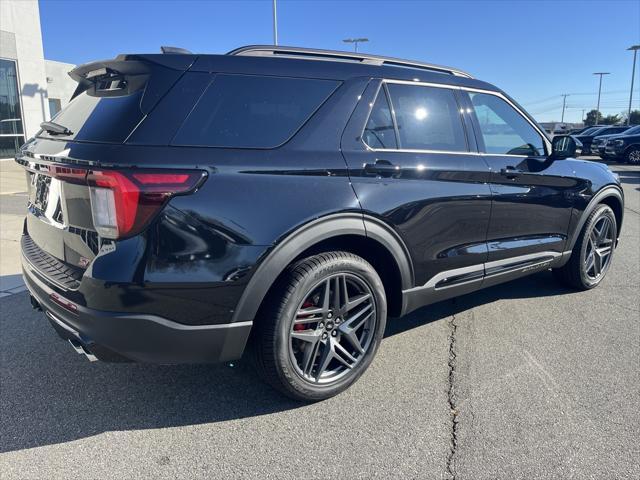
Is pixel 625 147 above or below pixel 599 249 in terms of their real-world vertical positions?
below

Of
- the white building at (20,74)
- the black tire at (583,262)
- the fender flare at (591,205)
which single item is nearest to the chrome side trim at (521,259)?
the fender flare at (591,205)

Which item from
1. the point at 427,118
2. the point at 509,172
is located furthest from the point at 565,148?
the point at 427,118

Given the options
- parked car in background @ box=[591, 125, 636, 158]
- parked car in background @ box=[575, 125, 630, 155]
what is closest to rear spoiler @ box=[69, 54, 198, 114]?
parked car in background @ box=[591, 125, 636, 158]

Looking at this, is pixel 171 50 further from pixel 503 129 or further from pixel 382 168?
pixel 503 129

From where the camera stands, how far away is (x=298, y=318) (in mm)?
2750

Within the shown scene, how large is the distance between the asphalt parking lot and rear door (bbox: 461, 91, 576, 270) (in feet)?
2.16

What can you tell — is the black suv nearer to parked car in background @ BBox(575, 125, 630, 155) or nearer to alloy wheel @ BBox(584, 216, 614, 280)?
alloy wheel @ BBox(584, 216, 614, 280)

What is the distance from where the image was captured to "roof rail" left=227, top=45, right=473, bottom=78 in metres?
2.81

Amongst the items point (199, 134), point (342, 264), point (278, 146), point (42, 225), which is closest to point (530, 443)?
point (342, 264)

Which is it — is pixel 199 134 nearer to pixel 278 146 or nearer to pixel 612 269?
pixel 278 146

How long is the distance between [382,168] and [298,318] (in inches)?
38.9

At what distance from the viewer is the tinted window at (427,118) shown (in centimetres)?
321

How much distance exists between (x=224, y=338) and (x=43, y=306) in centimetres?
106

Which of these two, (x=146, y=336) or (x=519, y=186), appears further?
(x=519, y=186)
